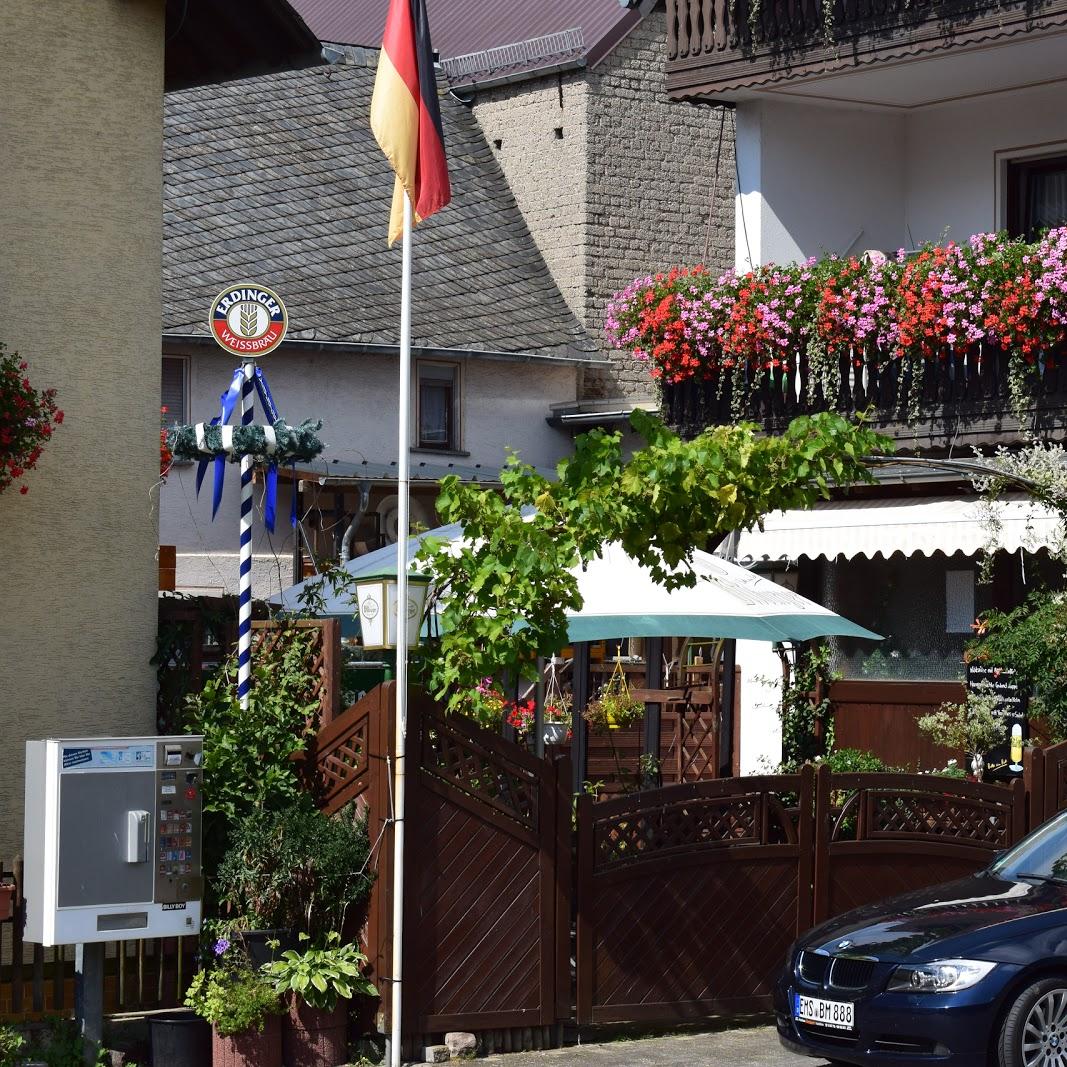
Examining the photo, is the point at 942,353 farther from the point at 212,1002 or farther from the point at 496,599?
the point at 212,1002

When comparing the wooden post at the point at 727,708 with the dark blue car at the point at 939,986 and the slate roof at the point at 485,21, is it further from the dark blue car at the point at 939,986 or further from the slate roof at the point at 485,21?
the slate roof at the point at 485,21

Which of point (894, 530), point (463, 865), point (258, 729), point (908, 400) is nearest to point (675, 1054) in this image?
point (463, 865)

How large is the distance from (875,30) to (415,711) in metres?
9.64

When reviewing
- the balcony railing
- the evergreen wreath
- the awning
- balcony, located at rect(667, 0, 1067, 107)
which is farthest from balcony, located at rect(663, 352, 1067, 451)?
the evergreen wreath

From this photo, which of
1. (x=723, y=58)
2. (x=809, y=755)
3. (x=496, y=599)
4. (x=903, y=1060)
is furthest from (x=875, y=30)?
(x=903, y=1060)

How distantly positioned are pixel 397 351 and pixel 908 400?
7.10 metres

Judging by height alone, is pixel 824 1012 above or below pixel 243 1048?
above

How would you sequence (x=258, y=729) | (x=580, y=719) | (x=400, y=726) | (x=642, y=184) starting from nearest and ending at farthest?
1. (x=400, y=726)
2. (x=258, y=729)
3. (x=580, y=719)
4. (x=642, y=184)

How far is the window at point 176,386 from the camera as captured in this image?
864 inches

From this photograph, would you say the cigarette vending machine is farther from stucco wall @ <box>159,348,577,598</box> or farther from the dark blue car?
stucco wall @ <box>159,348,577,598</box>

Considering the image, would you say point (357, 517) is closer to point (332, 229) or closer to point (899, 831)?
point (332, 229)

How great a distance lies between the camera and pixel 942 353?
17391mm

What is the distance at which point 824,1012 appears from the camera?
9.68 m

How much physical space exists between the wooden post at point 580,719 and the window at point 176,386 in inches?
202
